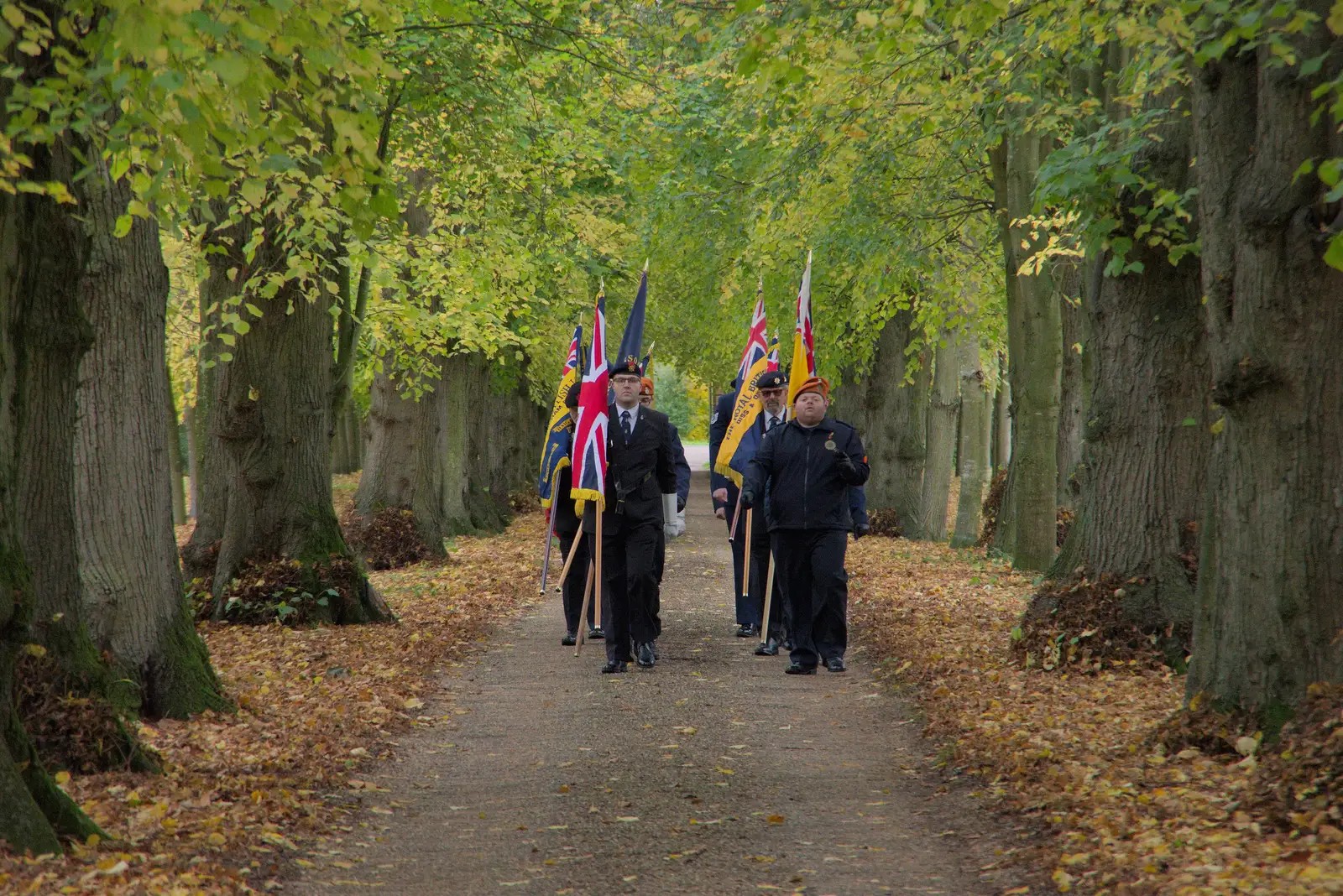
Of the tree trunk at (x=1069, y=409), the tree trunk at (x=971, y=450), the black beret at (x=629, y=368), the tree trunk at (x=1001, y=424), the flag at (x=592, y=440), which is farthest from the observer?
the tree trunk at (x=1001, y=424)

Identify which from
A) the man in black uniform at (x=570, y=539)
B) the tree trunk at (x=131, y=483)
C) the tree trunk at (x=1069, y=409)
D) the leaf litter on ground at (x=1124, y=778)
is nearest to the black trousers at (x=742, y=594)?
the man in black uniform at (x=570, y=539)

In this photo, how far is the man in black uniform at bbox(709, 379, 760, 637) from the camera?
A: 12469 millimetres

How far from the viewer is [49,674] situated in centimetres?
654

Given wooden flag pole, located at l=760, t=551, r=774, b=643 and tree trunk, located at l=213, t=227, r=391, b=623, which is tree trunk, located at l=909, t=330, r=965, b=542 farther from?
tree trunk, located at l=213, t=227, r=391, b=623

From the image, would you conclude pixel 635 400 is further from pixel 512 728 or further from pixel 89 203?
pixel 89 203

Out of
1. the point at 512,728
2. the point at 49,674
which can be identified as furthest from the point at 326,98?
the point at 512,728

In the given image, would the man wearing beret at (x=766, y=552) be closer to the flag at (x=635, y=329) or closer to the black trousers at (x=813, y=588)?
the black trousers at (x=813, y=588)

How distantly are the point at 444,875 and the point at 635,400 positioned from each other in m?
5.86

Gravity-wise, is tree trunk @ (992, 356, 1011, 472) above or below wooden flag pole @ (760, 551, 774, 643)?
above

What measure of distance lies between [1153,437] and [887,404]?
15338 millimetres

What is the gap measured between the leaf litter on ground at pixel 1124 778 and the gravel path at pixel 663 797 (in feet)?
0.97

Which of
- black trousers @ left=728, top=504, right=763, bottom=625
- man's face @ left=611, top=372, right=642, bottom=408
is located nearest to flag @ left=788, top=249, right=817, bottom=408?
black trousers @ left=728, top=504, right=763, bottom=625

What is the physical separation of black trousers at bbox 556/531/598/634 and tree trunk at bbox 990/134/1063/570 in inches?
227

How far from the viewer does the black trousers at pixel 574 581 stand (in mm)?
11609
